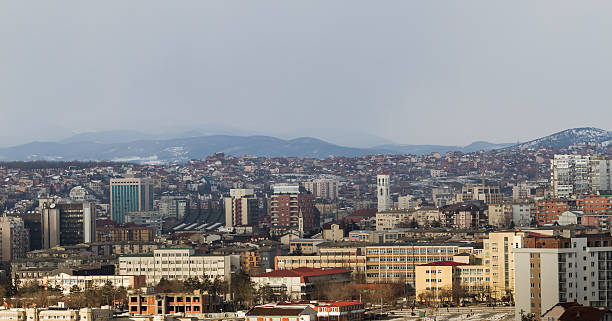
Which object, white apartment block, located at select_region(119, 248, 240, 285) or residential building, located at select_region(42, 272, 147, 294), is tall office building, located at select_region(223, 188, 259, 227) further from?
residential building, located at select_region(42, 272, 147, 294)

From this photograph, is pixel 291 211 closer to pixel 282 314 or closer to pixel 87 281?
pixel 87 281

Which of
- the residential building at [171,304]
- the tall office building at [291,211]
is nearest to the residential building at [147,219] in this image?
the tall office building at [291,211]

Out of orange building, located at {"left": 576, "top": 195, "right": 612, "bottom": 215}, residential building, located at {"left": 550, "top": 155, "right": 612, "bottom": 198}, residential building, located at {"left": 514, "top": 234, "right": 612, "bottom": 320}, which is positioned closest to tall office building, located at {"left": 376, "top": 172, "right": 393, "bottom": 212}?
residential building, located at {"left": 550, "top": 155, "right": 612, "bottom": 198}

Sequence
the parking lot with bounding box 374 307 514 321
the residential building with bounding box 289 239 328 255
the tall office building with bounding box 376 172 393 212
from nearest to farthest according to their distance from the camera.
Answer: the parking lot with bounding box 374 307 514 321 → the residential building with bounding box 289 239 328 255 → the tall office building with bounding box 376 172 393 212

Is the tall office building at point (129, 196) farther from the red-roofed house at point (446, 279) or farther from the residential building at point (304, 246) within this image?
the red-roofed house at point (446, 279)

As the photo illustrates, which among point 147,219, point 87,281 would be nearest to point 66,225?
point 147,219

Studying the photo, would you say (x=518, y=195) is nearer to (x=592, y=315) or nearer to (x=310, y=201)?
(x=310, y=201)
